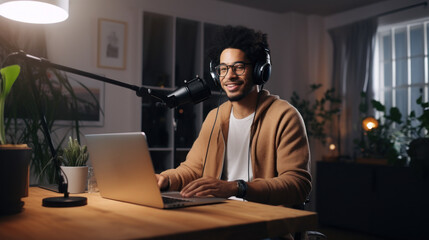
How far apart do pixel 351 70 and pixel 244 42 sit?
10.9 ft

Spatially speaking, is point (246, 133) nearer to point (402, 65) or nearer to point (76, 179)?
point (76, 179)

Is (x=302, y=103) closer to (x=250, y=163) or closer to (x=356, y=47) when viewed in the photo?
(x=356, y=47)

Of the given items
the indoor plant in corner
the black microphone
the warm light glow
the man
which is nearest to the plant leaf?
the indoor plant in corner

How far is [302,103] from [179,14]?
5.98ft

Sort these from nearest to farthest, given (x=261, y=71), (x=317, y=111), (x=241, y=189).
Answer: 1. (x=241, y=189)
2. (x=261, y=71)
3. (x=317, y=111)

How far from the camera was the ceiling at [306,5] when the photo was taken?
476cm

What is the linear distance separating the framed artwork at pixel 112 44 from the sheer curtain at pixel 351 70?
258 cm

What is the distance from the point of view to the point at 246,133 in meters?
1.92

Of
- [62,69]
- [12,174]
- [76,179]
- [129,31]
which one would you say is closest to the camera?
[12,174]

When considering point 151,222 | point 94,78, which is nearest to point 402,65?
point 94,78

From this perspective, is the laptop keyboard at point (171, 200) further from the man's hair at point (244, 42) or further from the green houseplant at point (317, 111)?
the green houseplant at point (317, 111)

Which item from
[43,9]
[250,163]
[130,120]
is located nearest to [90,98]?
[130,120]

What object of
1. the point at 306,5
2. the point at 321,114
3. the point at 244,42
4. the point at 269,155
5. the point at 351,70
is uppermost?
the point at 306,5

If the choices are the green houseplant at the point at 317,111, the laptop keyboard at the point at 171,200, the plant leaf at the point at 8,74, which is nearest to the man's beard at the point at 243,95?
the laptop keyboard at the point at 171,200
